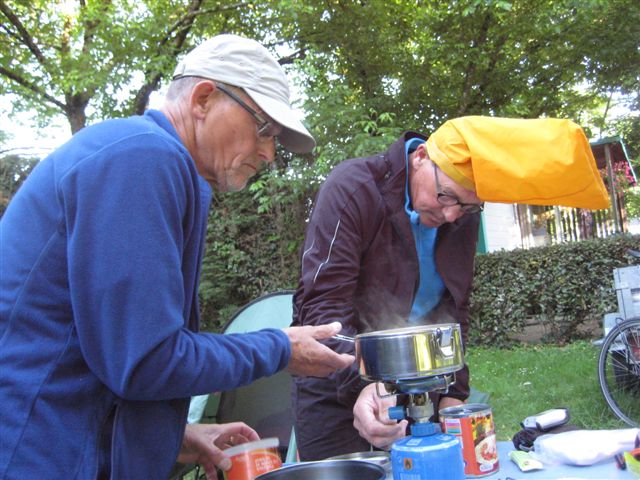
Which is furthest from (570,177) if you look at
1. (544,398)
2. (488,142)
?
(544,398)

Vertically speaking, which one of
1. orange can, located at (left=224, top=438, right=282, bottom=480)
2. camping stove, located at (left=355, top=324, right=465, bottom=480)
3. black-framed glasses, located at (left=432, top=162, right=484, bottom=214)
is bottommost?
orange can, located at (left=224, top=438, right=282, bottom=480)

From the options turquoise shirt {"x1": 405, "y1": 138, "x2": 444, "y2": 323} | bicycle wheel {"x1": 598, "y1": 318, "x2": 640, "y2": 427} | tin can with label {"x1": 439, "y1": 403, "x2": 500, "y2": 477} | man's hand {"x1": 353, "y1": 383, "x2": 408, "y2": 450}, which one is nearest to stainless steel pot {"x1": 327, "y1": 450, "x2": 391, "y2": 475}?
man's hand {"x1": 353, "y1": 383, "x2": 408, "y2": 450}

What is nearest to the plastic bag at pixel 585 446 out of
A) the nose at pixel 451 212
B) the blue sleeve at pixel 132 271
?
the nose at pixel 451 212

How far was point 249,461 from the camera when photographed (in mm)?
1513

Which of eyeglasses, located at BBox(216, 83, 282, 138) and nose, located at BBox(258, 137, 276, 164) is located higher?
eyeglasses, located at BBox(216, 83, 282, 138)

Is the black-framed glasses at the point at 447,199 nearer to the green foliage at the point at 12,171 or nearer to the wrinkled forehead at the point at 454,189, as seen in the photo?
the wrinkled forehead at the point at 454,189

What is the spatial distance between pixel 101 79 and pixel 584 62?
723 cm

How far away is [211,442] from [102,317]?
0.70 m

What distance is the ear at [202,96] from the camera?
55.2 inches

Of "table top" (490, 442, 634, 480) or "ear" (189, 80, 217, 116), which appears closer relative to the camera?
"ear" (189, 80, 217, 116)

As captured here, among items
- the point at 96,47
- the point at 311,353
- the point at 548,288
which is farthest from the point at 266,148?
the point at 96,47

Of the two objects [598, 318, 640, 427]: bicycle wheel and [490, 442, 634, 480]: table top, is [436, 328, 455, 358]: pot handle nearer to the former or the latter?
[490, 442, 634, 480]: table top

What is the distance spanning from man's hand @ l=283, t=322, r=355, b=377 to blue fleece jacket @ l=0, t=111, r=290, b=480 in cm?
12

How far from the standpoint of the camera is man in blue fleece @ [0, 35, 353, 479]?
1.08 meters
